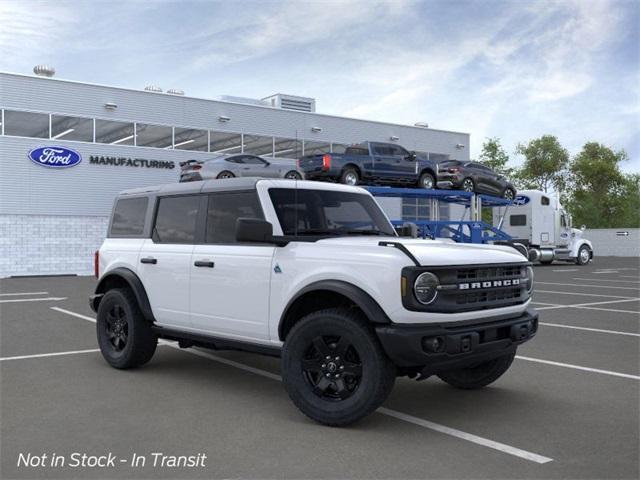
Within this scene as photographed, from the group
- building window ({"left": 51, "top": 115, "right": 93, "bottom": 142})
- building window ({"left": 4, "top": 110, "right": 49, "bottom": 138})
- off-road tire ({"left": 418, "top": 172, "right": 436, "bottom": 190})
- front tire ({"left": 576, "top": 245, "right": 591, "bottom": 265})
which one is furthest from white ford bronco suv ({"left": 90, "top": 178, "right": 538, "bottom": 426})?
front tire ({"left": 576, "top": 245, "right": 591, "bottom": 265})

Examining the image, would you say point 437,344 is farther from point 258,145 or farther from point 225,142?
point 258,145

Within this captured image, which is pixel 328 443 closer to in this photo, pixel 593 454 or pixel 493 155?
pixel 593 454

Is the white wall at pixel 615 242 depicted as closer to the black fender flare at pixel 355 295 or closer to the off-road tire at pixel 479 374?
the off-road tire at pixel 479 374

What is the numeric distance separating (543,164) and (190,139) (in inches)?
2001

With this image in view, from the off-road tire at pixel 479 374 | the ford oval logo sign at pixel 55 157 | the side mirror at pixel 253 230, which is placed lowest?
the off-road tire at pixel 479 374

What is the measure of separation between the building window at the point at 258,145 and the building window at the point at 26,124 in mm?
9238

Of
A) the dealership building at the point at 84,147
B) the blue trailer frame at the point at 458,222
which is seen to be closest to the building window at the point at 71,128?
the dealership building at the point at 84,147

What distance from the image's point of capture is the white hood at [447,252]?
477cm

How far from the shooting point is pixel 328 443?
4.48 meters

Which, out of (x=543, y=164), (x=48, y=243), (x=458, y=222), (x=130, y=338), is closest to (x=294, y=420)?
(x=130, y=338)

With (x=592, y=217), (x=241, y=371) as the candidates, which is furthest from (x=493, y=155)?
(x=241, y=371)

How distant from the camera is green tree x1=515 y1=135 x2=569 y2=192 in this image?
231 ft

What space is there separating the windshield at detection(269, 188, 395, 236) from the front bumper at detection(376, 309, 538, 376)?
1428 millimetres

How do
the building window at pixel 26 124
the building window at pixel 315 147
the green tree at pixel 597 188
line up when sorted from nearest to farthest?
1. the building window at pixel 26 124
2. the building window at pixel 315 147
3. the green tree at pixel 597 188
